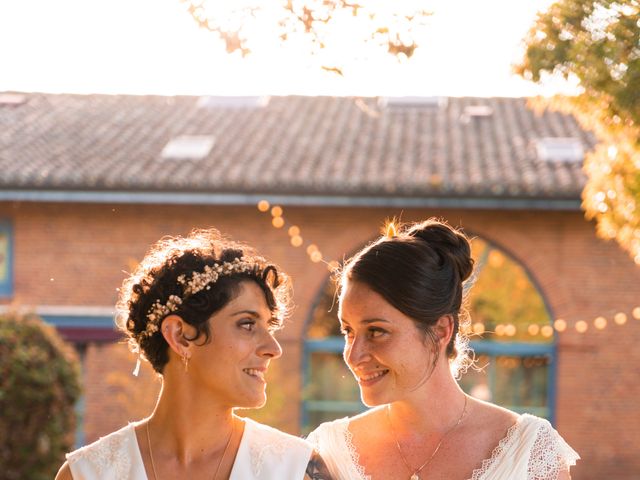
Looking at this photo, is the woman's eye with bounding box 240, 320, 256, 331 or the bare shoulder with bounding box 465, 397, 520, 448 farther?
the bare shoulder with bounding box 465, 397, 520, 448

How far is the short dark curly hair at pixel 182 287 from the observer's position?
3160mm

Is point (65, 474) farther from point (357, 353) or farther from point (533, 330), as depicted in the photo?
point (533, 330)

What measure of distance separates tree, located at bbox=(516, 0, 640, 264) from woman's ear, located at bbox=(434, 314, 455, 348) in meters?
1.36

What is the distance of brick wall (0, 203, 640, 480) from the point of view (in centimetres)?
1422

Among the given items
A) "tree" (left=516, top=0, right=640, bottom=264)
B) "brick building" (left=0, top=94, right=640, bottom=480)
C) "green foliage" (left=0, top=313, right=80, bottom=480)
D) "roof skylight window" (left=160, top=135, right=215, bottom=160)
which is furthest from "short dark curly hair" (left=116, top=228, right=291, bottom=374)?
"roof skylight window" (left=160, top=135, right=215, bottom=160)

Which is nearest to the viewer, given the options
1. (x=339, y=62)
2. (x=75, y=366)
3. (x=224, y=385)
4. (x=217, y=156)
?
(x=224, y=385)

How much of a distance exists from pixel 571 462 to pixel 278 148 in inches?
498

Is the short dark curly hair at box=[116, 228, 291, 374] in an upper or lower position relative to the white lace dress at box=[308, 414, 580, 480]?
upper

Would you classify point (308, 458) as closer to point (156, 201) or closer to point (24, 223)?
point (156, 201)

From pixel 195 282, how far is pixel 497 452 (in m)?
1.05

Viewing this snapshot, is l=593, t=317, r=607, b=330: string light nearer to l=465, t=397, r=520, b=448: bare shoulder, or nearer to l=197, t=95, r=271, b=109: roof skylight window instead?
l=197, t=95, r=271, b=109: roof skylight window

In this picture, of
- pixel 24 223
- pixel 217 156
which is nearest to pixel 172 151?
pixel 217 156

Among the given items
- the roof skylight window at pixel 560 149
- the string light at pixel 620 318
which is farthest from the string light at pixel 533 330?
the roof skylight window at pixel 560 149

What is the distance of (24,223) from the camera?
15.1 metres
